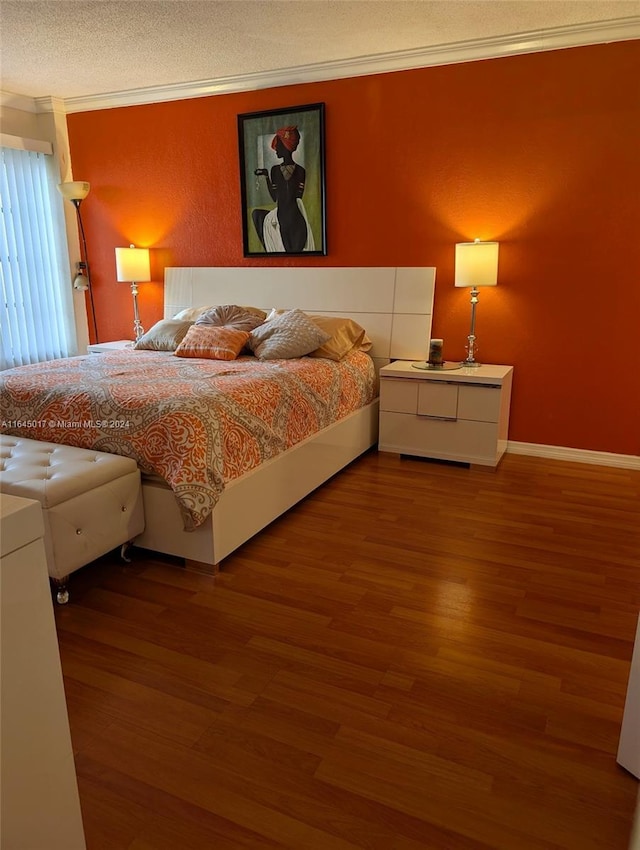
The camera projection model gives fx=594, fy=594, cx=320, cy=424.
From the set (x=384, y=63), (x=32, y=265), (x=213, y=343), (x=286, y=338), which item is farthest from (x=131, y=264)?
(x=384, y=63)

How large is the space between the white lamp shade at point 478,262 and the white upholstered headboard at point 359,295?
0.42m

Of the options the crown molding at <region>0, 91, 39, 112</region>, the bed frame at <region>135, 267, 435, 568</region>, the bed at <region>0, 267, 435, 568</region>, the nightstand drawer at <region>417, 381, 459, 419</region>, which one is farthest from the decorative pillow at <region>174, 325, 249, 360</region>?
the crown molding at <region>0, 91, 39, 112</region>

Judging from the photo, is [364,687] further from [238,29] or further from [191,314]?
[238,29]

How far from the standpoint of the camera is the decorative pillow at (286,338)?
357cm

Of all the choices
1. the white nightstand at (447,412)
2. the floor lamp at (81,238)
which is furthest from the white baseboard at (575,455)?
the floor lamp at (81,238)

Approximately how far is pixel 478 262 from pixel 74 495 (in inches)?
101

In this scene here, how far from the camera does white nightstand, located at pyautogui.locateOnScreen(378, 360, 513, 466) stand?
11.6ft

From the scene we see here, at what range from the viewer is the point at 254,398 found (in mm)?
2742

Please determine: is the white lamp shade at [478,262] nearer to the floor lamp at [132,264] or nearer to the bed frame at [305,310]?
the bed frame at [305,310]

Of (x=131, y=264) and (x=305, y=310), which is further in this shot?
(x=131, y=264)

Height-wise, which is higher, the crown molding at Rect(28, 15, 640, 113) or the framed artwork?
the crown molding at Rect(28, 15, 640, 113)

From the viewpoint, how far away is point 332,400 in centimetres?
340

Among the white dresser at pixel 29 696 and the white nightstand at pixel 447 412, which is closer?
the white dresser at pixel 29 696

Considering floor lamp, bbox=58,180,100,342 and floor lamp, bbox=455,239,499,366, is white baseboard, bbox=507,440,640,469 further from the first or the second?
floor lamp, bbox=58,180,100,342
